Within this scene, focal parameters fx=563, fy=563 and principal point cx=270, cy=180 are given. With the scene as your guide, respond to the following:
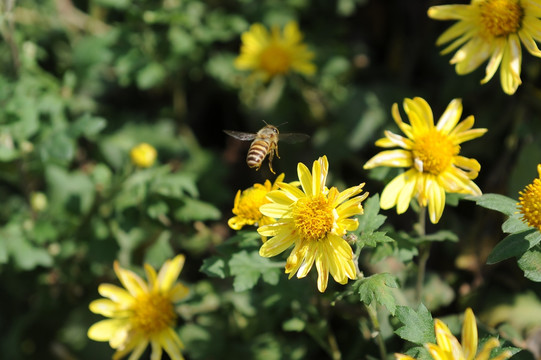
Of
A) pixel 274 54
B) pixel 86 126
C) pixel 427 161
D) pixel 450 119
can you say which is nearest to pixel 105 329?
pixel 86 126

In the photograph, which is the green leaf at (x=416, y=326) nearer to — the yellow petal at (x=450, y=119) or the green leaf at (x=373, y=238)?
the green leaf at (x=373, y=238)

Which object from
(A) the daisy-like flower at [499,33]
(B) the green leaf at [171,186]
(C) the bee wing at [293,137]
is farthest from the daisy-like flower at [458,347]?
(B) the green leaf at [171,186]

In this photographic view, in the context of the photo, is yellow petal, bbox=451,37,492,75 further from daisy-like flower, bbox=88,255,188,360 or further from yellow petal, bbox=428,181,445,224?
daisy-like flower, bbox=88,255,188,360

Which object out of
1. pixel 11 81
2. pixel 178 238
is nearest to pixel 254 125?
pixel 178 238

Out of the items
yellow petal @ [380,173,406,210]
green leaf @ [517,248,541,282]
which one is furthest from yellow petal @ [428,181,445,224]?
green leaf @ [517,248,541,282]

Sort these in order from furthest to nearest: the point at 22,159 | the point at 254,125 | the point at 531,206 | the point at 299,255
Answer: the point at 254,125, the point at 22,159, the point at 299,255, the point at 531,206

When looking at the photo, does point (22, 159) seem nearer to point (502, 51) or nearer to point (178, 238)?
point (178, 238)
